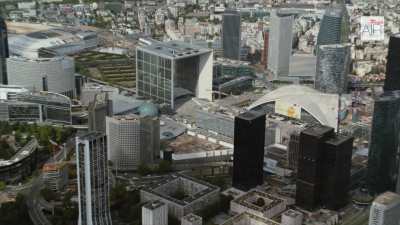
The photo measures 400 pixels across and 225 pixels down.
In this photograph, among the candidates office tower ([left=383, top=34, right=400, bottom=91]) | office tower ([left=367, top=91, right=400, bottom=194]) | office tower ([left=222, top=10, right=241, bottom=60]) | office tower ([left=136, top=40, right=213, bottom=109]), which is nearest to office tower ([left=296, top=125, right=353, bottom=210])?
office tower ([left=367, top=91, right=400, bottom=194])

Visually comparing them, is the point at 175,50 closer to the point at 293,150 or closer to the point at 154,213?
the point at 293,150

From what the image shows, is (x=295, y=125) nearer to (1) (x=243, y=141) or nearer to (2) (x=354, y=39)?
(1) (x=243, y=141)

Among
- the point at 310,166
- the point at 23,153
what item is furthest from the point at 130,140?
the point at 310,166

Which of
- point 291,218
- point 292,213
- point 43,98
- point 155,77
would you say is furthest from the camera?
point 155,77

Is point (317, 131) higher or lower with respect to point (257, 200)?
A: higher

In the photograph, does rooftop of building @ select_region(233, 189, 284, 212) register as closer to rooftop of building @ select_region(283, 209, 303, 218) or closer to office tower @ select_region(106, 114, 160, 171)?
rooftop of building @ select_region(283, 209, 303, 218)

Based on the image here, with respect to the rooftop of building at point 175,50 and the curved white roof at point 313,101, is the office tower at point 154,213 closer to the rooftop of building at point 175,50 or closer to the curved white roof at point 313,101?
the curved white roof at point 313,101
